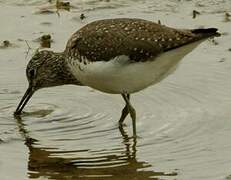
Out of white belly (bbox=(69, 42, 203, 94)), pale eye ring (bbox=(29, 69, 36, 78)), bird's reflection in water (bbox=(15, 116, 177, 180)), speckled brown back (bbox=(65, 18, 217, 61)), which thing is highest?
speckled brown back (bbox=(65, 18, 217, 61))

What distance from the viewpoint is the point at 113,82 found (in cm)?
871

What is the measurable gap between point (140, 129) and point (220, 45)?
Result: 2.84m

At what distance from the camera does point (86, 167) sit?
8289 mm

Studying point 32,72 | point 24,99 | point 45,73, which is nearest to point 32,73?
point 32,72

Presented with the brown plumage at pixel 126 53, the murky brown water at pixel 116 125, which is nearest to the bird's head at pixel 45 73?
the murky brown water at pixel 116 125

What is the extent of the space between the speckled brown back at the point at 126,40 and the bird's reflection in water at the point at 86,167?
3.15 feet

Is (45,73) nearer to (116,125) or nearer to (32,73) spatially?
(32,73)

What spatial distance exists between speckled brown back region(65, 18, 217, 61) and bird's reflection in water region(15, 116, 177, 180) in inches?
37.8

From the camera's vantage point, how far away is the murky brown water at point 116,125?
8242mm

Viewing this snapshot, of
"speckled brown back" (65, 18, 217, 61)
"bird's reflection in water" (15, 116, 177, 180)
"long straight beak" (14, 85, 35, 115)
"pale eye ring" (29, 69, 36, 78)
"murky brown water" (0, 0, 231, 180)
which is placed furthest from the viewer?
"pale eye ring" (29, 69, 36, 78)

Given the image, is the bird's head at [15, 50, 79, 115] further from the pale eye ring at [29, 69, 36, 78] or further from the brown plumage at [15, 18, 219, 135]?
the brown plumage at [15, 18, 219, 135]

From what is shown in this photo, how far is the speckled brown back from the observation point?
8.59m

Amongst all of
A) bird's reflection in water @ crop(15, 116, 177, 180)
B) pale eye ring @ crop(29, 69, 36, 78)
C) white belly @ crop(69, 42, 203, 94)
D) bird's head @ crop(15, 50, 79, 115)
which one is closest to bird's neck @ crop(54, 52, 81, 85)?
bird's head @ crop(15, 50, 79, 115)

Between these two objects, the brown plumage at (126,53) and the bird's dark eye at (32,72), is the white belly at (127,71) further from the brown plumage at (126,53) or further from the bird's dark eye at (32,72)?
the bird's dark eye at (32,72)
